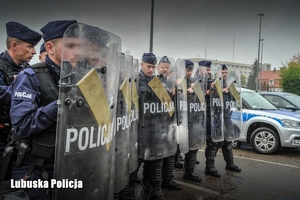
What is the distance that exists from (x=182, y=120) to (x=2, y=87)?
232 cm

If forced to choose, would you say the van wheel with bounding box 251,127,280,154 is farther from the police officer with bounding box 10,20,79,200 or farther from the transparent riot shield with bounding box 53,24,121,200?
the police officer with bounding box 10,20,79,200

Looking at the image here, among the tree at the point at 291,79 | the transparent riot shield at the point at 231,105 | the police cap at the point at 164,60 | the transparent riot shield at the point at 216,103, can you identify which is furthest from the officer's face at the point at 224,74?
the tree at the point at 291,79

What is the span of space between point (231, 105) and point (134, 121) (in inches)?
99.1

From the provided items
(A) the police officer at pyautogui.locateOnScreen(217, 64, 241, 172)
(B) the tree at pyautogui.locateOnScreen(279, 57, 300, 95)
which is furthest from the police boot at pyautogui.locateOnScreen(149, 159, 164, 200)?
(B) the tree at pyautogui.locateOnScreen(279, 57, 300, 95)

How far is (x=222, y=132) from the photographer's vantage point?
4.46 metres

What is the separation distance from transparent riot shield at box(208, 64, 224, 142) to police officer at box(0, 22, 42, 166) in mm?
2934

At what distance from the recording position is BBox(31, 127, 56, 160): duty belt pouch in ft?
5.24

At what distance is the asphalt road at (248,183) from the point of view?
374 cm

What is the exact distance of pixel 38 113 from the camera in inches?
60.5

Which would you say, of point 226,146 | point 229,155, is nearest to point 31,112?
point 226,146

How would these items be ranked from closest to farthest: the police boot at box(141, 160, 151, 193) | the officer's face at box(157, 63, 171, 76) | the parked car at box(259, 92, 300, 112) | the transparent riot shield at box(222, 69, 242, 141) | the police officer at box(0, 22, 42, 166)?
the police officer at box(0, 22, 42, 166) < the officer's face at box(157, 63, 171, 76) < the police boot at box(141, 160, 151, 193) < the transparent riot shield at box(222, 69, 242, 141) < the parked car at box(259, 92, 300, 112)

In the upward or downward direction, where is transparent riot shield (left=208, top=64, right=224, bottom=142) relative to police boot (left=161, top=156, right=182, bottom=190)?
upward

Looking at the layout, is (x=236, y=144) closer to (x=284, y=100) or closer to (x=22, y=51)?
(x=284, y=100)

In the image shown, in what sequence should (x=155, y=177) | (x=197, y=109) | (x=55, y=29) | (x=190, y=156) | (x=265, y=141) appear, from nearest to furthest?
(x=55, y=29), (x=155, y=177), (x=197, y=109), (x=190, y=156), (x=265, y=141)
